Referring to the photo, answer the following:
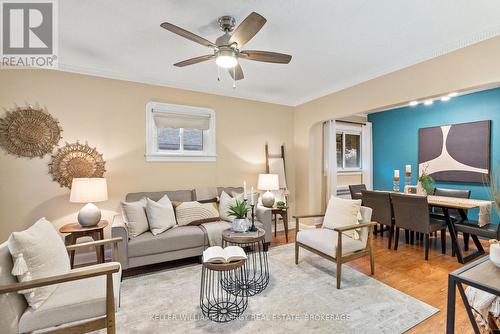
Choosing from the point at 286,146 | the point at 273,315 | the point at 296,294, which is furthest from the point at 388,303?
the point at 286,146

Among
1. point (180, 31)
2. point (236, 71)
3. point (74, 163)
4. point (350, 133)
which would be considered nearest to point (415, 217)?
point (350, 133)

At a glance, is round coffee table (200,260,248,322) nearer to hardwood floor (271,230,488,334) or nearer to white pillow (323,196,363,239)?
hardwood floor (271,230,488,334)

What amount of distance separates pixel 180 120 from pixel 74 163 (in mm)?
1578

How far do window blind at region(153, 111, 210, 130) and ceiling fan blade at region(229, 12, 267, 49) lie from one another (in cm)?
213

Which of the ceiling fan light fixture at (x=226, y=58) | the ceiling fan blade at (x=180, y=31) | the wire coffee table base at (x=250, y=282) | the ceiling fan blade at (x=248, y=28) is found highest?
the ceiling fan blade at (x=248, y=28)

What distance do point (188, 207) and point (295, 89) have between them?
107 inches

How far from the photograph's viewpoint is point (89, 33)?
2.40 metres

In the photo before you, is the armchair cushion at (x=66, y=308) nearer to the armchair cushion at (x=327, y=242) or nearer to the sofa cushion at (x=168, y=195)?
the sofa cushion at (x=168, y=195)

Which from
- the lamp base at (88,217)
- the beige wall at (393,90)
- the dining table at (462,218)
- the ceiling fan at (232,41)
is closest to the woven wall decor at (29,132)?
the lamp base at (88,217)

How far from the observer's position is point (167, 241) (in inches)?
115

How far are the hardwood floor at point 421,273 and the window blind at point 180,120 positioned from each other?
237cm

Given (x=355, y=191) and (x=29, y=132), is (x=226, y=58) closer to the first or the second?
(x=29, y=132)

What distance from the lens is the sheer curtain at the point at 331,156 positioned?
16.9 ft

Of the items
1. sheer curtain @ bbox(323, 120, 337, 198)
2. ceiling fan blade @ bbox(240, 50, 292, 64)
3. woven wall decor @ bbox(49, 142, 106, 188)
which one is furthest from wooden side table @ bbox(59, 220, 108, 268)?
sheer curtain @ bbox(323, 120, 337, 198)
